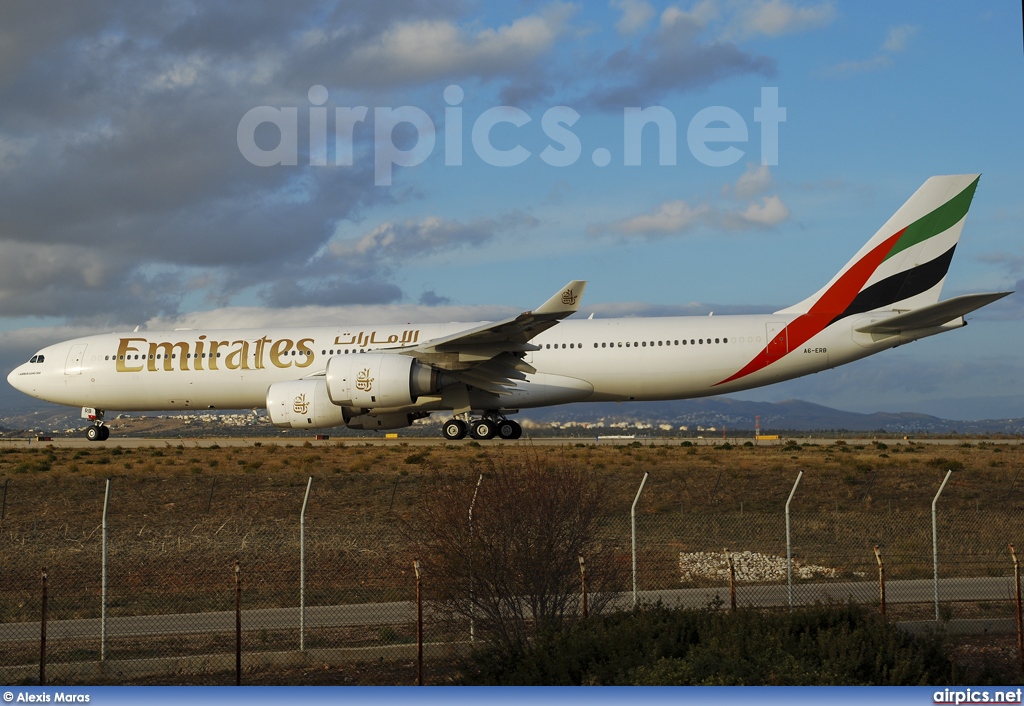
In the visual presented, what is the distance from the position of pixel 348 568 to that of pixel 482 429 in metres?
14.1

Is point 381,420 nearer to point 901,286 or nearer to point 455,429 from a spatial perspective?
point 455,429

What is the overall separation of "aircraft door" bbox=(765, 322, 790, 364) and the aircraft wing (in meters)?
6.05

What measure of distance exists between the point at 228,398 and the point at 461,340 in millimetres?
8814

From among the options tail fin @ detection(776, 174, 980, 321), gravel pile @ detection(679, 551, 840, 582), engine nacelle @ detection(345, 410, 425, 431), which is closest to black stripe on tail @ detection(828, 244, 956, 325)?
tail fin @ detection(776, 174, 980, 321)

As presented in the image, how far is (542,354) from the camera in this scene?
1129 inches

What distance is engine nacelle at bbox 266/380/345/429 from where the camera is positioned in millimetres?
26344

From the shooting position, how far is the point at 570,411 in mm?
166250

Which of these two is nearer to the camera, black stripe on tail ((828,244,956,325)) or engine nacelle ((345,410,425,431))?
engine nacelle ((345,410,425,431))

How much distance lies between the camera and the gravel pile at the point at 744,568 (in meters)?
14.2

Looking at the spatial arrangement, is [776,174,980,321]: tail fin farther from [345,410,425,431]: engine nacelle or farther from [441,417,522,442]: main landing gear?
[345,410,425,431]: engine nacelle

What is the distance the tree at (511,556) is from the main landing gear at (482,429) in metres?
18.9

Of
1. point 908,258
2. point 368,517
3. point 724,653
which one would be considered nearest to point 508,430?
point 368,517

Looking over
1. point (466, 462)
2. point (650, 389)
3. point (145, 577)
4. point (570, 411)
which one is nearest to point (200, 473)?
point (466, 462)

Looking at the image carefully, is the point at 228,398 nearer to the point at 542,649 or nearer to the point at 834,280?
the point at 834,280
